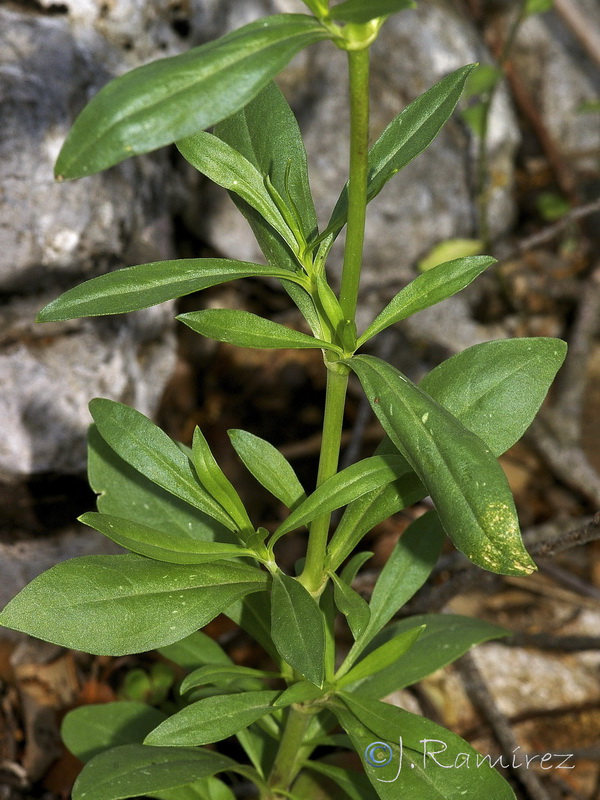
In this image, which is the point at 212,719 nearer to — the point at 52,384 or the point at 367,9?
Result: the point at 367,9

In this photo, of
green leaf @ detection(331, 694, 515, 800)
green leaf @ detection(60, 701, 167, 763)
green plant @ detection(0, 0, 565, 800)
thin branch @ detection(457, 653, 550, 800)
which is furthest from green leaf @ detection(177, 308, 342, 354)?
thin branch @ detection(457, 653, 550, 800)

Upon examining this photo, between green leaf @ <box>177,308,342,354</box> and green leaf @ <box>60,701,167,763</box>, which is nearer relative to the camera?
green leaf @ <box>177,308,342,354</box>

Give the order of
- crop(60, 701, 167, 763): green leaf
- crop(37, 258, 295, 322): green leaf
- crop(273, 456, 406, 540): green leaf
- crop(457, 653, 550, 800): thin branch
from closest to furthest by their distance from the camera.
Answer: crop(37, 258, 295, 322): green leaf
crop(273, 456, 406, 540): green leaf
crop(60, 701, 167, 763): green leaf
crop(457, 653, 550, 800): thin branch

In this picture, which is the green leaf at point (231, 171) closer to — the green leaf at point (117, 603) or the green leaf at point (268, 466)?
the green leaf at point (268, 466)

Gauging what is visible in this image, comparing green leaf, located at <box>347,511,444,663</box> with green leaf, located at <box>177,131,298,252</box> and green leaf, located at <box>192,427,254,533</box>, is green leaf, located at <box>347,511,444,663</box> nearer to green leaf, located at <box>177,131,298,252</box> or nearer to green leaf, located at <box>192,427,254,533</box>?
green leaf, located at <box>192,427,254,533</box>

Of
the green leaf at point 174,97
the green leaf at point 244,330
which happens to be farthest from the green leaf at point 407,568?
the green leaf at point 174,97

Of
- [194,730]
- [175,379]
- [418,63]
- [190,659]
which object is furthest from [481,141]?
[194,730]

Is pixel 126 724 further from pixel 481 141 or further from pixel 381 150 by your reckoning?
pixel 481 141
